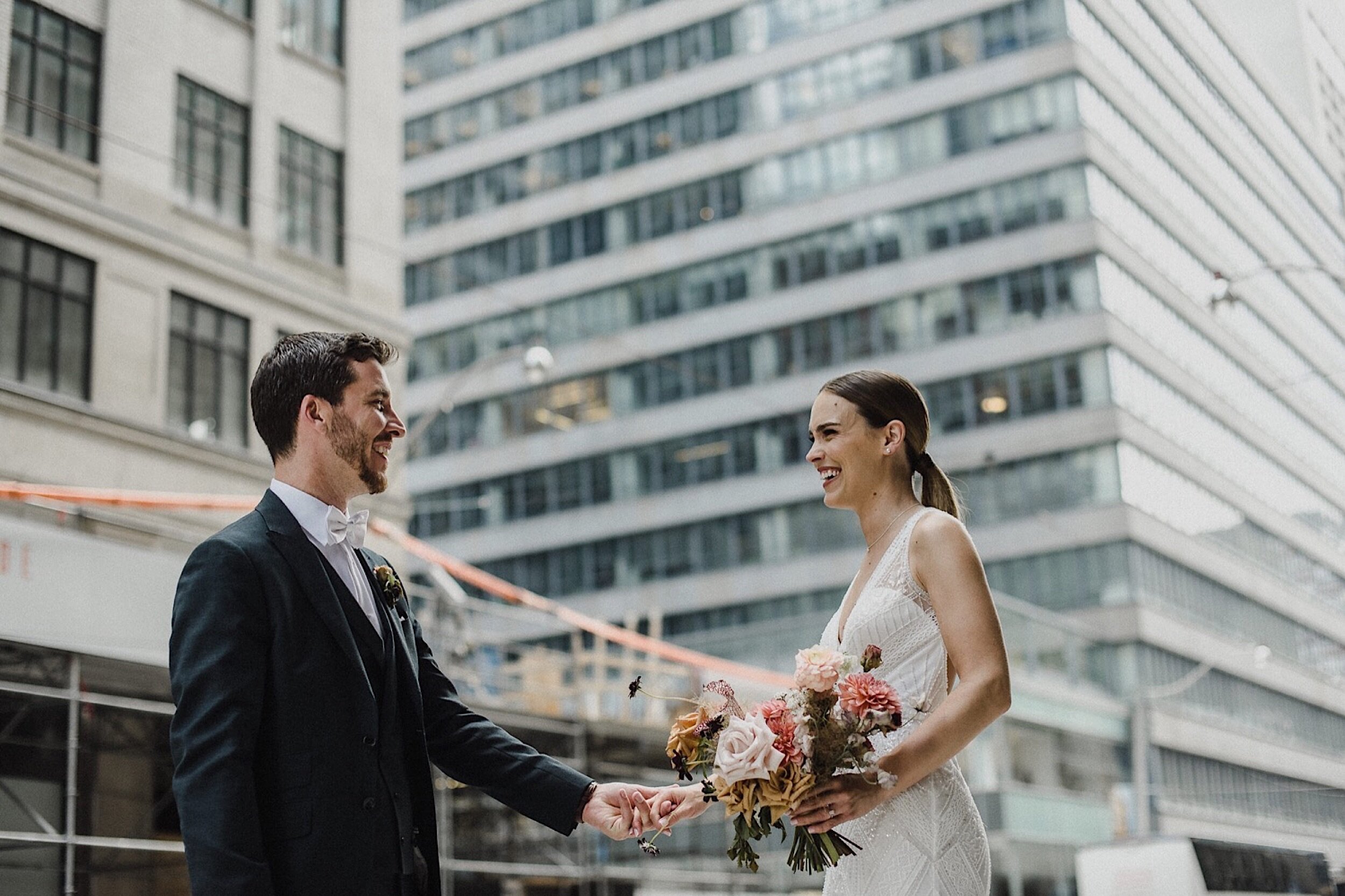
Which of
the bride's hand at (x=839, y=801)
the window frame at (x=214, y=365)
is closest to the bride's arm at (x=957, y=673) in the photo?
the bride's hand at (x=839, y=801)

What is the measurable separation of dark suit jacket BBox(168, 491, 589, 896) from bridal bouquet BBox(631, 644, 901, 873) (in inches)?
29.6

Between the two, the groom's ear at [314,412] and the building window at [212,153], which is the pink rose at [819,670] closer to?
the groom's ear at [314,412]

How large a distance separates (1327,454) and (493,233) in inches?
1575

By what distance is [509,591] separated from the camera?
64.9ft

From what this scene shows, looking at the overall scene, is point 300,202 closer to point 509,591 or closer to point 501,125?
point 509,591

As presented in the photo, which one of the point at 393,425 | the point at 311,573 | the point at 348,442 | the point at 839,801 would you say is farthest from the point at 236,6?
the point at 839,801

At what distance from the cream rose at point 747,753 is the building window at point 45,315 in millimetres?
12900

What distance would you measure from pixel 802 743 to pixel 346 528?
1.35 metres

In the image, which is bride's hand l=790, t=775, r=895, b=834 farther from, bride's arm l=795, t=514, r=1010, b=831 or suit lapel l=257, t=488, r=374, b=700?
suit lapel l=257, t=488, r=374, b=700

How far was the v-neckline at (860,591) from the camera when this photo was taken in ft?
15.0

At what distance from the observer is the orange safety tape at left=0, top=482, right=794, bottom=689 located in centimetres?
1399

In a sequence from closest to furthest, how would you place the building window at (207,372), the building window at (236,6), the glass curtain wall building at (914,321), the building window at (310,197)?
the building window at (207,372) < the building window at (236,6) < the building window at (310,197) < the glass curtain wall building at (914,321)

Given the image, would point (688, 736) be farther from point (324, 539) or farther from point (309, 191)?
point (309, 191)

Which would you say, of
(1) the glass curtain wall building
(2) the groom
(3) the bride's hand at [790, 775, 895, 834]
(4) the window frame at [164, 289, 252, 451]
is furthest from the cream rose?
(1) the glass curtain wall building
